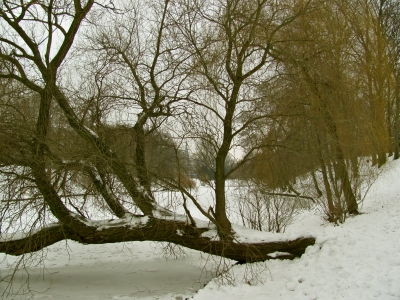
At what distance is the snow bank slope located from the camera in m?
5.33

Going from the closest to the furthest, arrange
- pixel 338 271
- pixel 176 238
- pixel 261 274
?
pixel 338 271
pixel 261 274
pixel 176 238

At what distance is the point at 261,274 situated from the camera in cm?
689

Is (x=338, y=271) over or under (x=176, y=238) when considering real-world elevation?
under

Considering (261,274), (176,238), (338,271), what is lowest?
(261,274)

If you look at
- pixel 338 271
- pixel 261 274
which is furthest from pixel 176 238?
pixel 338 271

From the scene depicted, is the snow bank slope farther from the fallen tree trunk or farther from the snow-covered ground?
the fallen tree trunk

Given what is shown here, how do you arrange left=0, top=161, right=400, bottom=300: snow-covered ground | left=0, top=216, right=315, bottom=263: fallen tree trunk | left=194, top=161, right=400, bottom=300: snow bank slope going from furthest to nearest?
left=0, top=216, right=315, bottom=263: fallen tree trunk, left=0, top=161, right=400, bottom=300: snow-covered ground, left=194, top=161, right=400, bottom=300: snow bank slope

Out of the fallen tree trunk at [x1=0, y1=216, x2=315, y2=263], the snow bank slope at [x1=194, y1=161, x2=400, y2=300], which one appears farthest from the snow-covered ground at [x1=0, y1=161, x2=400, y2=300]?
the fallen tree trunk at [x1=0, y1=216, x2=315, y2=263]

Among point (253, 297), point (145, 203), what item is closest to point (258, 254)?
point (253, 297)

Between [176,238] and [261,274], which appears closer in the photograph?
[261,274]

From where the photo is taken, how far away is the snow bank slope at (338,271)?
5328mm

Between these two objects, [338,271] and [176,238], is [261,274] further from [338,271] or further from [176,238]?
[176,238]

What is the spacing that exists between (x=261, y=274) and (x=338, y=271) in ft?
5.03

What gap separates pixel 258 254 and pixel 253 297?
1.41m
